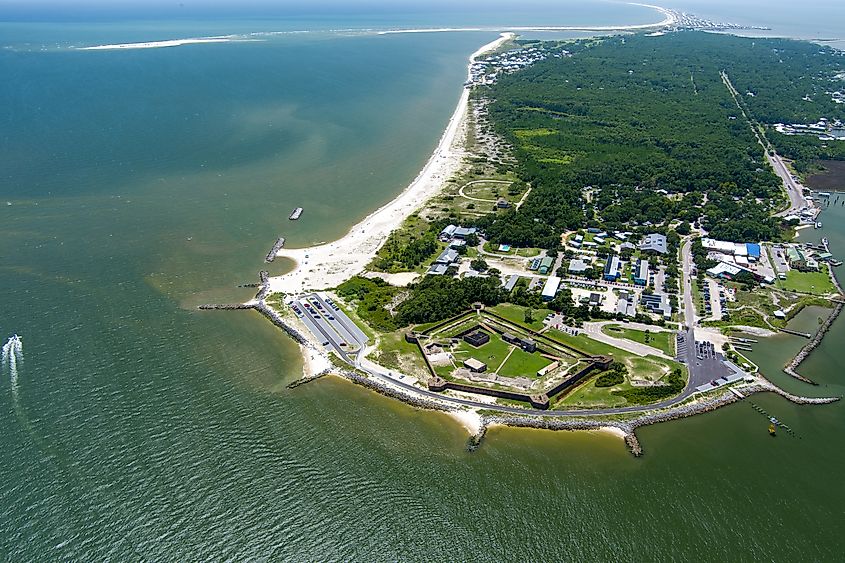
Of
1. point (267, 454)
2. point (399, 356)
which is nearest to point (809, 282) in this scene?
point (399, 356)

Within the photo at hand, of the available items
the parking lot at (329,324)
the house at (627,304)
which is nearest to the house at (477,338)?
the parking lot at (329,324)

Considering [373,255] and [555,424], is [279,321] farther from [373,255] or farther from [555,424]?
[555,424]

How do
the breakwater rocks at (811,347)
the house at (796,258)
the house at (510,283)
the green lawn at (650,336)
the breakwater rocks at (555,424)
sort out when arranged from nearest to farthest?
the breakwater rocks at (555,424), the breakwater rocks at (811,347), the green lawn at (650,336), the house at (510,283), the house at (796,258)

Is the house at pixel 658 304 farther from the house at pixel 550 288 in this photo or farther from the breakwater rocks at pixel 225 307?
the breakwater rocks at pixel 225 307

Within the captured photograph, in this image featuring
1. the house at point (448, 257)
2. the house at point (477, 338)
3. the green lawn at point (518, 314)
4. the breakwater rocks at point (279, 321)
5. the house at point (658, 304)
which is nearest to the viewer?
the house at point (477, 338)

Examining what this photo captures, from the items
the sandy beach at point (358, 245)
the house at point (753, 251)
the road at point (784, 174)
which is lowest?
the road at point (784, 174)

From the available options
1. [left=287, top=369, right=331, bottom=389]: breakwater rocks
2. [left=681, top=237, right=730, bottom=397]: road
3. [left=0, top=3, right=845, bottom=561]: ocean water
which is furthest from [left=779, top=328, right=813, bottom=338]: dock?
[left=287, top=369, right=331, bottom=389]: breakwater rocks
